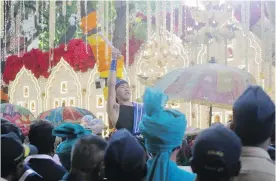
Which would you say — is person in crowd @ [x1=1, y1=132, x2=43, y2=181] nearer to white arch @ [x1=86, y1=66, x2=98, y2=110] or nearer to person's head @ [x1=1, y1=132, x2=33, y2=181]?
person's head @ [x1=1, y1=132, x2=33, y2=181]

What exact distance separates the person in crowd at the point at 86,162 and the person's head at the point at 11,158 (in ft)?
0.94

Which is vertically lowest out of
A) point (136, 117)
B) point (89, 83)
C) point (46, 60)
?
point (89, 83)

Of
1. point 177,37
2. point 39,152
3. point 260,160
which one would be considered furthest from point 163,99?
point 177,37

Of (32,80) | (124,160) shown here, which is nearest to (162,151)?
(124,160)

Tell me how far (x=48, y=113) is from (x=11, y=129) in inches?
402

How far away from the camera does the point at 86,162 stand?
119 inches

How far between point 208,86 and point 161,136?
439cm

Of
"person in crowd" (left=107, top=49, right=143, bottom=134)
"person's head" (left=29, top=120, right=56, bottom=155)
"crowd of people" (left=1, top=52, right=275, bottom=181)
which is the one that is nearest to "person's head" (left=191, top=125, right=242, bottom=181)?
"crowd of people" (left=1, top=52, right=275, bottom=181)

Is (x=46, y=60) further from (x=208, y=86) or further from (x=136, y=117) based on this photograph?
(x=136, y=117)

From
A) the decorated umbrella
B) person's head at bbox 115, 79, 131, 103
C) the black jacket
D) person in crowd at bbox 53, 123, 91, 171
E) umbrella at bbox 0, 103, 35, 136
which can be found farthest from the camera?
umbrella at bbox 0, 103, 35, 136

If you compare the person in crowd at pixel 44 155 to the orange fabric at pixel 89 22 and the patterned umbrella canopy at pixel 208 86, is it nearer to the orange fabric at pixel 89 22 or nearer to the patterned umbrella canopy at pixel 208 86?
the patterned umbrella canopy at pixel 208 86

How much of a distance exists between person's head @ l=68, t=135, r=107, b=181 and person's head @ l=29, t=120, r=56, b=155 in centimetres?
99

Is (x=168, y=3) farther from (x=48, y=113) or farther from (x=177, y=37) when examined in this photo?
(x=48, y=113)

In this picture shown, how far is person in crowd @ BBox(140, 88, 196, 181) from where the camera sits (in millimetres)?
2898
